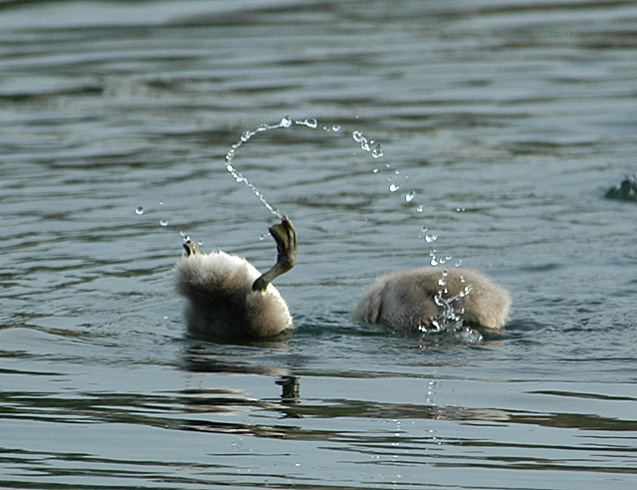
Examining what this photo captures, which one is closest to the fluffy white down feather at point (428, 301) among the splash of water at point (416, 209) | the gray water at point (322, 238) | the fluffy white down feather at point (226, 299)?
the splash of water at point (416, 209)

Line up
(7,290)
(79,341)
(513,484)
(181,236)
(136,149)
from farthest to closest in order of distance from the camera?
(136,149), (181,236), (7,290), (79,341), (513,484)

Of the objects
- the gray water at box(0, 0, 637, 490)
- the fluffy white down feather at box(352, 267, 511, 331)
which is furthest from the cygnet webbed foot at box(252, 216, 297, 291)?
the fluffy white down feather at box(352, 267, 511, 331)

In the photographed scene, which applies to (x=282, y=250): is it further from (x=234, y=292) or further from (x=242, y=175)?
(x=242, y=175)

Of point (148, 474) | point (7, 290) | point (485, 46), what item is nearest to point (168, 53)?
point (485, 46)

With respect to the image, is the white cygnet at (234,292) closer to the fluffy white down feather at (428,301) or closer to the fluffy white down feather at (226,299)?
the fluffy white down feather at (226,299)

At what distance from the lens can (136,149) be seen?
12844mm

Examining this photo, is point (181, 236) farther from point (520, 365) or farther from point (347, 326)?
point (520, 365)

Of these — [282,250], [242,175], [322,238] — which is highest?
[242,175]

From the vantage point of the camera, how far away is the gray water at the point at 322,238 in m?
5.03

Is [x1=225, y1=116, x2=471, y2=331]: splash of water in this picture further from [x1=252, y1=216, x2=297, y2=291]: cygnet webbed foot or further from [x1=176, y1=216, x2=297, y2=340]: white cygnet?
[x1=176, y1=216, x2=297, y2=340]: white cygnet

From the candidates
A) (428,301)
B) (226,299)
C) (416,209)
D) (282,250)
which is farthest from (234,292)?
(416,209)

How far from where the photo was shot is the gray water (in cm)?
503

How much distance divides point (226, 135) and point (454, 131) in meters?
2.33

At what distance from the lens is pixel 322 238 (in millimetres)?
9305
